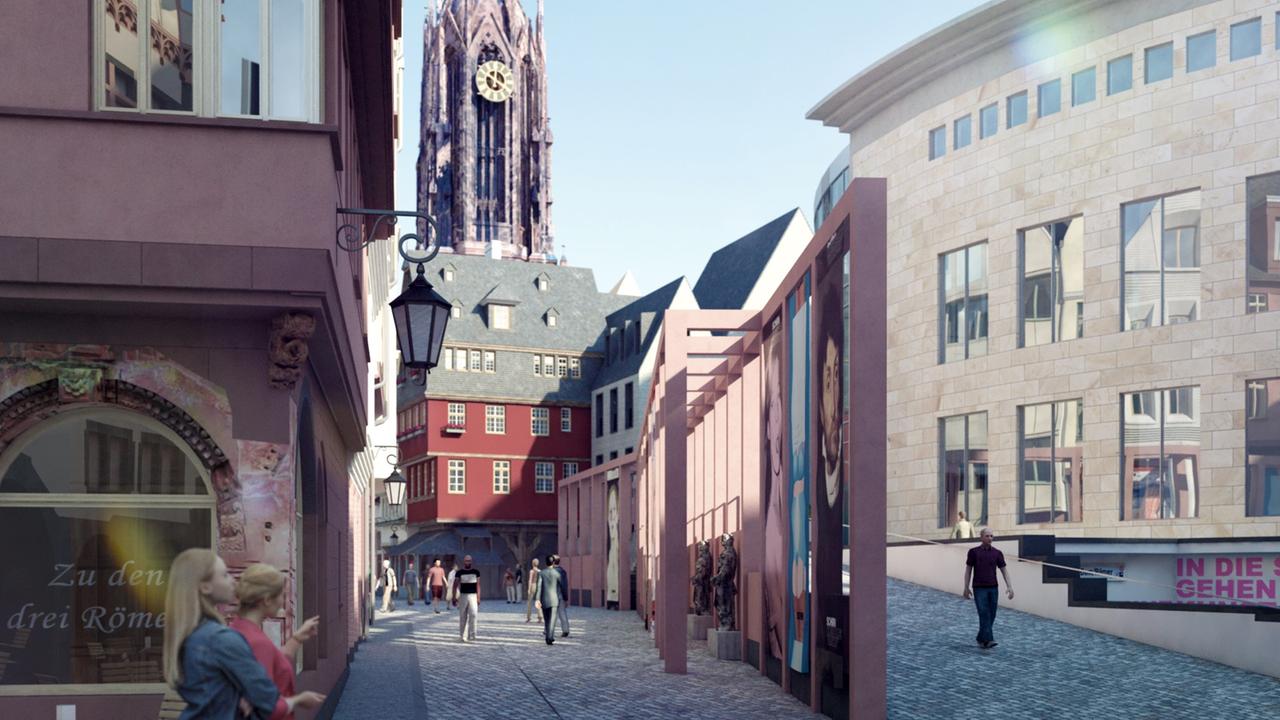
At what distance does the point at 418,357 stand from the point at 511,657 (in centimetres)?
1569

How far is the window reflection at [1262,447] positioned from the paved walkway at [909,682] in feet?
28.3

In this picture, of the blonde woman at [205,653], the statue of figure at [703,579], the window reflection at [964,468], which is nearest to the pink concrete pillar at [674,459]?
the statue of figure at [703,579]

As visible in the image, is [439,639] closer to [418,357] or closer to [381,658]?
[381,658]

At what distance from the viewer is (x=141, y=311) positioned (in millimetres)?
10766

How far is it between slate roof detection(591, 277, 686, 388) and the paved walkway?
46500 millimetres

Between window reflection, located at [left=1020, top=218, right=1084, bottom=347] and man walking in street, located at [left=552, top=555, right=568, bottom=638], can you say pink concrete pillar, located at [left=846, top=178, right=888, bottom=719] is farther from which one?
window reflection, located at [left=1020, top=218, right=1084, bottom=347]

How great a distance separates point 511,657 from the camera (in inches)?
1053

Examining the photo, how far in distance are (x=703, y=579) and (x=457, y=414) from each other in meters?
47.6

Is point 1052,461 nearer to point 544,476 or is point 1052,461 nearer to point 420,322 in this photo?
point 420,322

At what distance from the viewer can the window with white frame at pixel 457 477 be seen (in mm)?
75500

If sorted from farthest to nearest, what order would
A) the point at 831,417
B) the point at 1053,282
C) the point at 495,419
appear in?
the point at 495,419
the point at 1053,282
the point at 831,417

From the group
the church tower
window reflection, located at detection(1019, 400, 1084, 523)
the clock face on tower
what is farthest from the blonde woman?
the clock face on tower

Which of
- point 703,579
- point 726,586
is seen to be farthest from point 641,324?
point 726,586

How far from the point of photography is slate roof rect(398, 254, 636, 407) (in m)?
78.5
